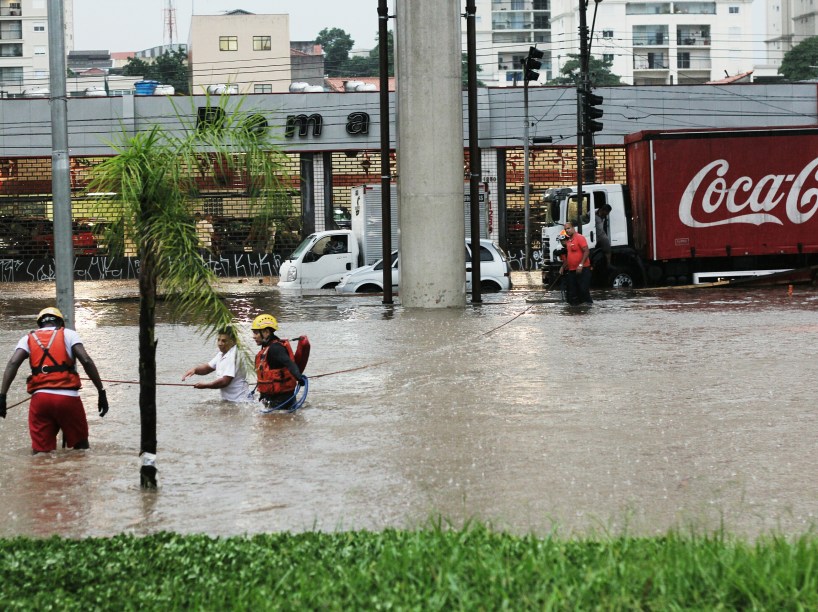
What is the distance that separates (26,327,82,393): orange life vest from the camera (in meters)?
10.8

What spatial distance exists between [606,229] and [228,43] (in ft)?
206

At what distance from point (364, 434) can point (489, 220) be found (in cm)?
3229

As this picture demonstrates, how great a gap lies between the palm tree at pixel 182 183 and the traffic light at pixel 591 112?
26.5 metres

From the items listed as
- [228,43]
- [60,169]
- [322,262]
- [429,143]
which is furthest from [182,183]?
[228,43]

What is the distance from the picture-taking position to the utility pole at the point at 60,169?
13.4 metres

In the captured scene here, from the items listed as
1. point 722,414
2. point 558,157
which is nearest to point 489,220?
point 558,157

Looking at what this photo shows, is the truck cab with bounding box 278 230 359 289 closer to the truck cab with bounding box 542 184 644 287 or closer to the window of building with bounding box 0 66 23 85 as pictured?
the truck cab with bounding box 542 184 644 287

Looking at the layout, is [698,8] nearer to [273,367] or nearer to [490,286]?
[490,286]

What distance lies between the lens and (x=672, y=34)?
139 meters

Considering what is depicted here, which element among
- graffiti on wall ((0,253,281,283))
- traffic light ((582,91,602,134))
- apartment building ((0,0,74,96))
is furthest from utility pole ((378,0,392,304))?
apartment building ((0,0,74,96))

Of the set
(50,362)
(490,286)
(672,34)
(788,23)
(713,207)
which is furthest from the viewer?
(788,23)

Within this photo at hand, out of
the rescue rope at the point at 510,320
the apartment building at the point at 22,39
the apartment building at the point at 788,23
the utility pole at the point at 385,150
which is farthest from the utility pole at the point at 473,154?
the apartment building at the point at 788,23

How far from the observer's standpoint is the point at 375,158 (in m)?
45.9

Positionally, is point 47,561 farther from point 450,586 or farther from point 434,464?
point 434,464
